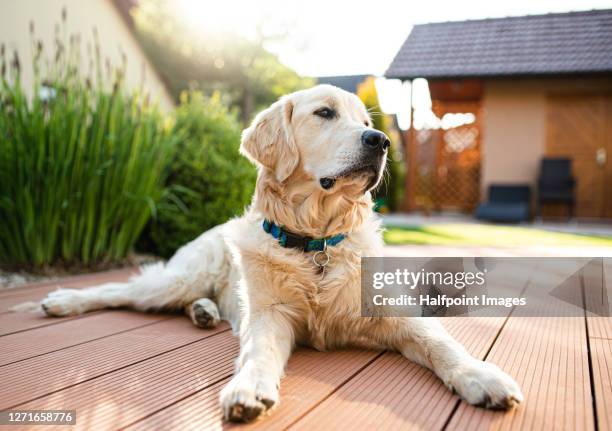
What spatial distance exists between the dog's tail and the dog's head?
1.41m

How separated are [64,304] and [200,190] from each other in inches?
72.1

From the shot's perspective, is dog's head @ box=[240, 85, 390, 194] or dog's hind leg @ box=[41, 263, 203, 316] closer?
dog's head @ box=[240, 85, 390, 194]

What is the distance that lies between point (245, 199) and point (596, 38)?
8776 millimetres

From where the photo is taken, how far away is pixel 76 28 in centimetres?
891

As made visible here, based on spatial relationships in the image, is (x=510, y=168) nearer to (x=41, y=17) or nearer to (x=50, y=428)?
(x=41, y=17)

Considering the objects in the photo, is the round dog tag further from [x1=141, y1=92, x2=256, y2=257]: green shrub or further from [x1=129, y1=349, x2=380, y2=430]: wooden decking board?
[x1=141, y1=92, x2=256, y2=257]: green shrub

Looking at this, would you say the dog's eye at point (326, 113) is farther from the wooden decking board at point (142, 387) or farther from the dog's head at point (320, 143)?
the wooden decking board at point (142, 387)

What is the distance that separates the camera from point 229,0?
1727cm

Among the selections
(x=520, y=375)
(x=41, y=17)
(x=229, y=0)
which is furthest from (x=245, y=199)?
(x=229, y=0)

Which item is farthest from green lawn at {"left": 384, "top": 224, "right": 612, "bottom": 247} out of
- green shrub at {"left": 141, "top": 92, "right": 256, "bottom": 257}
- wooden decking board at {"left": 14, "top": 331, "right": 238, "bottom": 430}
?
wooden decking board at {"left": 14, "top": 331, "right": 238, "bottom": 430}

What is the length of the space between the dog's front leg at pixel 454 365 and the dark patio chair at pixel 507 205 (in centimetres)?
797

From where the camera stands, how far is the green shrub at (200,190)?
159 inches

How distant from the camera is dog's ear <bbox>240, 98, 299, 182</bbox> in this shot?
2023mm

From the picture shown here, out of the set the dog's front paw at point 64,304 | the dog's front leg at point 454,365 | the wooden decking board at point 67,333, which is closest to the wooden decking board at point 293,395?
the dog's front leg at point 454,365
